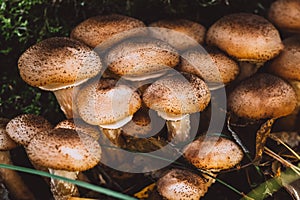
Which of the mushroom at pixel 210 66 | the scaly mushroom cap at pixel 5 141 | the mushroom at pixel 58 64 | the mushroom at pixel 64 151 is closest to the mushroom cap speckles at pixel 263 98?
the mushroom at pixel 210 66

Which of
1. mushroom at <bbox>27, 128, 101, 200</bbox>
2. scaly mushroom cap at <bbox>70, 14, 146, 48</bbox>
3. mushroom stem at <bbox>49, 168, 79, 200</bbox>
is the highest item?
scaly mushroom cap at <bbox>70, 14, 146, 48</bbox>

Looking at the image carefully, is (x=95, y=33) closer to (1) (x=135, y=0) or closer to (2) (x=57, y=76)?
(2) (x=57, y=76)

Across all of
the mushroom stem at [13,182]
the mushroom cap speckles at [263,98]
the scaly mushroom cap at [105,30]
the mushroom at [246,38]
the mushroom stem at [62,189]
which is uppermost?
the scaly mushroom cap at [105,30]

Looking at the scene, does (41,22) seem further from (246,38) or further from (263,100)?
(263,100)

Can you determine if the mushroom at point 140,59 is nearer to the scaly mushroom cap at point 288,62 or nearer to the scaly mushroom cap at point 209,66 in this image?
the scaly mushroom cap at point 209,66

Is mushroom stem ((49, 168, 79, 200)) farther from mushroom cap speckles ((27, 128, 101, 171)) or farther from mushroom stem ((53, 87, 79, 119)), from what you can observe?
mushroom stem ((53, 87, 79, 119))

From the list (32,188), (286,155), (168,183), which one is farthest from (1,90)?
(286,155)

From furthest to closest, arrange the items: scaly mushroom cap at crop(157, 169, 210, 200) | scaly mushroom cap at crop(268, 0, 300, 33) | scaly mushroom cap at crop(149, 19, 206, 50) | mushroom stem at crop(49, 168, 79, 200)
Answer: scaly mushroom cap at crop(268, 0, 300, 33) < scaly mushroom cap at crop(149, 19, 206, 50) < mushroom stem at crop(49, 168, 79, 200) < scaly mushroom cap at crop(157, 169, 210, 200)

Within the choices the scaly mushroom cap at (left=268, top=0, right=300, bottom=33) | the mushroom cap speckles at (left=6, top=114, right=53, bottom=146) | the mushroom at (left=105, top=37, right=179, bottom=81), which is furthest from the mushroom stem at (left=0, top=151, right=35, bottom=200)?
the scaly mushroom cap at (left=268, top=0, right=300, bottom=33)
